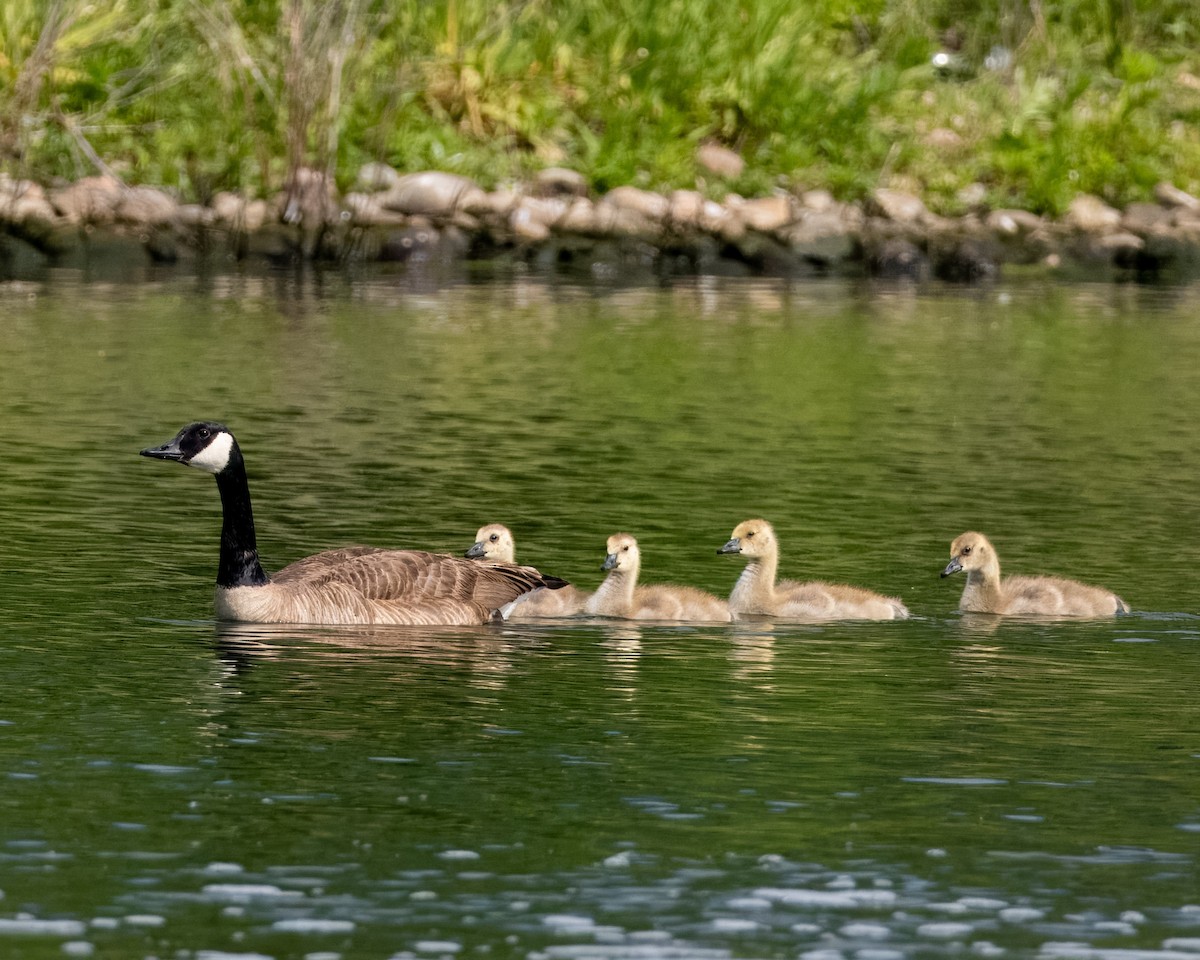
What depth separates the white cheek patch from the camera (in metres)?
15.4

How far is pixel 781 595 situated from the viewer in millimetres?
15719

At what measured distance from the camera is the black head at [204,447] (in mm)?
15336

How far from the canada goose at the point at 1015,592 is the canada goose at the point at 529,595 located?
7.76 feet

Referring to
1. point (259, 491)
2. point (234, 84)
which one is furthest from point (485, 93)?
point (259, 491)

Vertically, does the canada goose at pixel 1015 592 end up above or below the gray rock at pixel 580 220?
below

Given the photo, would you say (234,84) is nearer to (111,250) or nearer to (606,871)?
(111,250)

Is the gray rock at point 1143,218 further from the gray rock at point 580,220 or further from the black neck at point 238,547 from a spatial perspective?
the black neck at point 238,547

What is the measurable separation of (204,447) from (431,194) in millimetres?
28151

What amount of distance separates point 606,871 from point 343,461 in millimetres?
12559

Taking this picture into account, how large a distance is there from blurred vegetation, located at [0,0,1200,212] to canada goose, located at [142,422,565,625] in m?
26.1

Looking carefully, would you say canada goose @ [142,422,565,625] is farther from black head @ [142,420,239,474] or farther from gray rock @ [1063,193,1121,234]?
gray rock @ [1063,193,1121,234]

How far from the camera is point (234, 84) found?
4303 centimetres

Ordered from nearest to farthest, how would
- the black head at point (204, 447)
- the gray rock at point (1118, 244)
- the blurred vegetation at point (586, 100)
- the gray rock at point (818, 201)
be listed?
the black head at point (204, 447) → the blurred vegetation at point (586, 100) → the gray rock at point (818, 201) → the gray rock at point (1118, 244)

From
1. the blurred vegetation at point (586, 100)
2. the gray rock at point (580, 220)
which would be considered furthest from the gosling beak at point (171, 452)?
the gray rock at point (580, 220)
